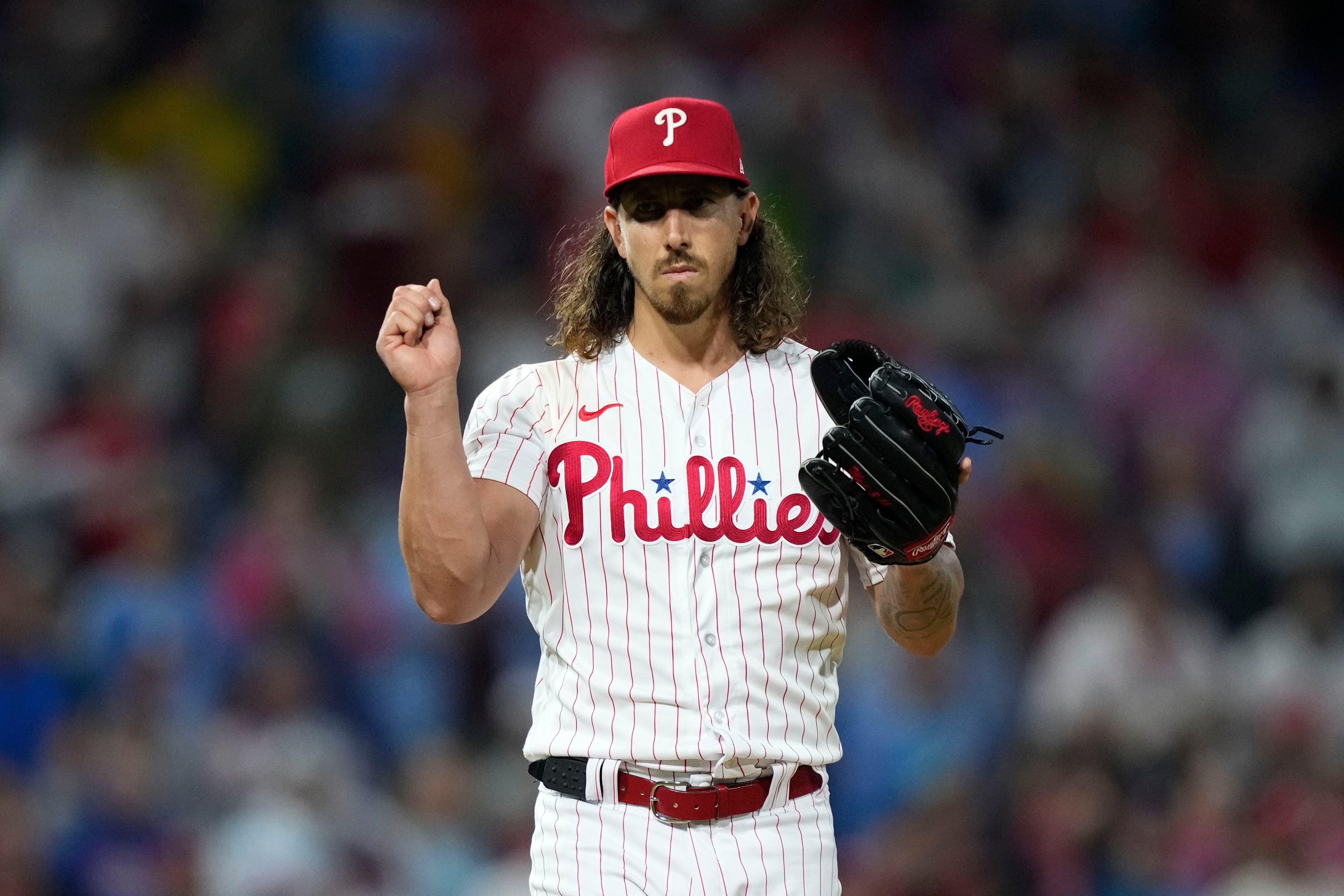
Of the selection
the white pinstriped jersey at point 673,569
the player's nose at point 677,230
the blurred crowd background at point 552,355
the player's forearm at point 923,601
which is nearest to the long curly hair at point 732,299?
the white pinstriped jersey at point 673,569

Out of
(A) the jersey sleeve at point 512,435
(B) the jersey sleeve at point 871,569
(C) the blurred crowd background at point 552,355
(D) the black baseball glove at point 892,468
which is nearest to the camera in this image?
(D) the black baseball glove at point 892,468

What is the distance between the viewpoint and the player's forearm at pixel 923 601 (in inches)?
105

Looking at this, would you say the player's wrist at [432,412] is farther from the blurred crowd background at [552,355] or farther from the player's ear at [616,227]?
the blurred crowd background at [552,355]

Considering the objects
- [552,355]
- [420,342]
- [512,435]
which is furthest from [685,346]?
[552,355]

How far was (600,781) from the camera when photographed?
8.17ft

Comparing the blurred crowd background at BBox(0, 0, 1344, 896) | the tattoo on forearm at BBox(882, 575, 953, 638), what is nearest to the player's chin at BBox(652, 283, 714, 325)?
the tattoo on forearm at BBox(882, 575, 953, 638)

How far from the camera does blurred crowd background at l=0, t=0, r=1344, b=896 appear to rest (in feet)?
16.7

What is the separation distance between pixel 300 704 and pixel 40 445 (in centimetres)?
163

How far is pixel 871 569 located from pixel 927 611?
0.49 feet

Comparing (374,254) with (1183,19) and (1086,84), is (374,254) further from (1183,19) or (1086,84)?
(1183,19)

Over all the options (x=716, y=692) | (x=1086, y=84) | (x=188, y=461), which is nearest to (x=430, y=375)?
(x=716, y=692)

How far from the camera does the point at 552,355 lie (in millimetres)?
6414

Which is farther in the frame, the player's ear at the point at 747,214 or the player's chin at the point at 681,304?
the player's ear at the point at 747,214

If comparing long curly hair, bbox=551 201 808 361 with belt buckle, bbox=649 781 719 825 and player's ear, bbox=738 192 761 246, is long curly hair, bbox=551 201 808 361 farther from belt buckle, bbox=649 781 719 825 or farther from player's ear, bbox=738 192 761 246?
belt buckle, bbox=649 781 719 825
